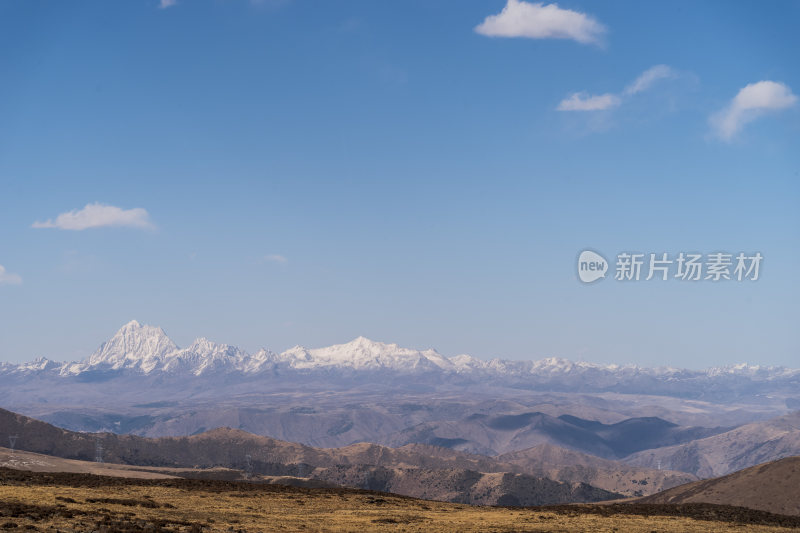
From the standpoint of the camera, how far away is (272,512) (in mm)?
71125

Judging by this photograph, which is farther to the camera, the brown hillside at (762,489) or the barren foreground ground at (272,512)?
the brown hillside at (762,489)

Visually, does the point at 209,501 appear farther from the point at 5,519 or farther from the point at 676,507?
the point at 676,507

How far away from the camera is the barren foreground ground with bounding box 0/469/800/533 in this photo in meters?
57.3

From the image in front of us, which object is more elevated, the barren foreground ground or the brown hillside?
the barren foreground ground

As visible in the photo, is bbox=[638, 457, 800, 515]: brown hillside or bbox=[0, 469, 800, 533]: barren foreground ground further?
bbox=[638, 457, 800, 515]: brown hillside

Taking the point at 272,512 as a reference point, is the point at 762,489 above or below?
below

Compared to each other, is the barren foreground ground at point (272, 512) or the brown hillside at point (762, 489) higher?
the barren foreground ground at point (272, 512)

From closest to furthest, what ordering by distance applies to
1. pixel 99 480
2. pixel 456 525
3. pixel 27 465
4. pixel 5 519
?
pixel 5 519
pixel 456 525
pixel 99 480
pixel 27 465

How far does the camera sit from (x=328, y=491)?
93.9m

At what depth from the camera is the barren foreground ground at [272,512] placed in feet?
188

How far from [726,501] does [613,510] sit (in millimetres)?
63447

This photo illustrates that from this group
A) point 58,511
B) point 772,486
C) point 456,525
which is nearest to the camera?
point 58,511

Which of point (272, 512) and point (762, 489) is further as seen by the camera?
point (762, 489)

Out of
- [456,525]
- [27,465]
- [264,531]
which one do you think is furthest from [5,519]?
[27,465]
